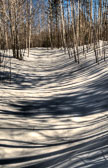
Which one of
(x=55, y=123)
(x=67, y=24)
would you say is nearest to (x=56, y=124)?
(x=55, y=123)

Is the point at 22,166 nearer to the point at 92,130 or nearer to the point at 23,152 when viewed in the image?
the point at 23,152

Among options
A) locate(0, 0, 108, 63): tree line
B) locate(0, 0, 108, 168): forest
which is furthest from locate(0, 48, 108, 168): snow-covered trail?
locate(0, 0, 108, 63): tree line

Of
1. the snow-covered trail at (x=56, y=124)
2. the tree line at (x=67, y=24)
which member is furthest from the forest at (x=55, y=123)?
the tree line at (x=67, y=24)

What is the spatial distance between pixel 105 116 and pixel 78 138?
1.60ft

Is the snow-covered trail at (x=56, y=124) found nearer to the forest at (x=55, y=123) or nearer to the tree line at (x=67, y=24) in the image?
the forest at (x=55, y=123)

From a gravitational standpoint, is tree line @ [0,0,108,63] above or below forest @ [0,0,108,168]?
above

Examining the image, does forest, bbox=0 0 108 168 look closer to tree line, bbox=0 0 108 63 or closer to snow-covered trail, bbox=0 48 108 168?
snow-covered trail, bbox=0 48 108 168

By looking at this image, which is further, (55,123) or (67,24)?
(67,24)

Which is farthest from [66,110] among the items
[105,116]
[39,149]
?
[39,149]

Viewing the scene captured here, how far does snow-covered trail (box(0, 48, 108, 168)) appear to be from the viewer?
4.37 feet

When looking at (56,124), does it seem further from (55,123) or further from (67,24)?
(67,24)

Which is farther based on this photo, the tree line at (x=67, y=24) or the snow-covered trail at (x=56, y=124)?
the tree line at (x=67, y=24)

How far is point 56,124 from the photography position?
200cm

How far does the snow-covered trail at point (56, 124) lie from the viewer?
1.33m
